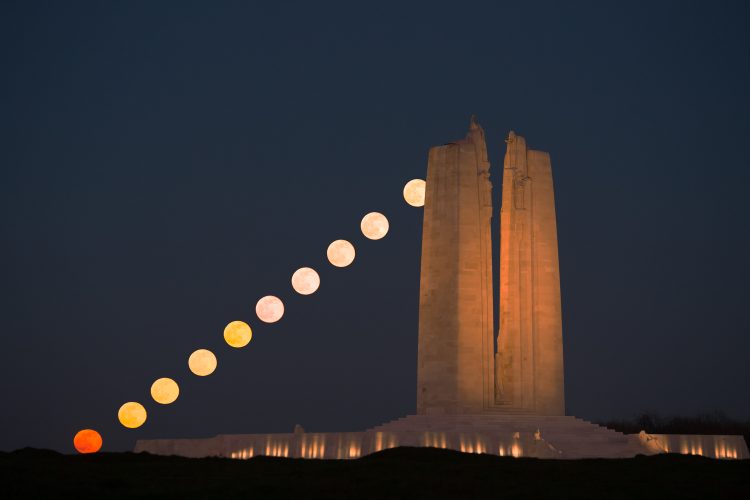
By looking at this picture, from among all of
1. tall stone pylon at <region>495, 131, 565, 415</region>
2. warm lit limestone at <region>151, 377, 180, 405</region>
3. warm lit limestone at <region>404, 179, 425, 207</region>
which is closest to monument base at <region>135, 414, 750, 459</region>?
warm lit limestone at <region>151, 377, 180, 405</region>

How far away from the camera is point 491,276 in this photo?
3303 cm

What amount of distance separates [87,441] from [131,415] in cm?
128

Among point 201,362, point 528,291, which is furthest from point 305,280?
point 528,291

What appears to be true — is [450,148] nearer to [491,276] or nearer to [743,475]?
[491,276]

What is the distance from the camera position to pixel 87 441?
27938 mm

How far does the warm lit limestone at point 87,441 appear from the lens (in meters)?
27.9

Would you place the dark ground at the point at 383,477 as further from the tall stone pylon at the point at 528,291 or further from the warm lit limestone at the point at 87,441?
the tall stone pylon at the point at 528,291

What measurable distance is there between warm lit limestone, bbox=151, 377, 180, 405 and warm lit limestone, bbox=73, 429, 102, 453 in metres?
1.76

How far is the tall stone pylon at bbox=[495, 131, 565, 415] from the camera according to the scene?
33125mm

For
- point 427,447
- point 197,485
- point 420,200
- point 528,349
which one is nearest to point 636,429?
point 528,349

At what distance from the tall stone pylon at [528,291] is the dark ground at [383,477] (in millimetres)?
7284

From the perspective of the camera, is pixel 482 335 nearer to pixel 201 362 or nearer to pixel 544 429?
pixel 544 429

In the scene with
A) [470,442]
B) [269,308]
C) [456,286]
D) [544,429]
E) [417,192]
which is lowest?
[470,442]

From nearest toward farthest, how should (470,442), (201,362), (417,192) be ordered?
1. (470,442)
2. (201,362)
3. (417,192)
